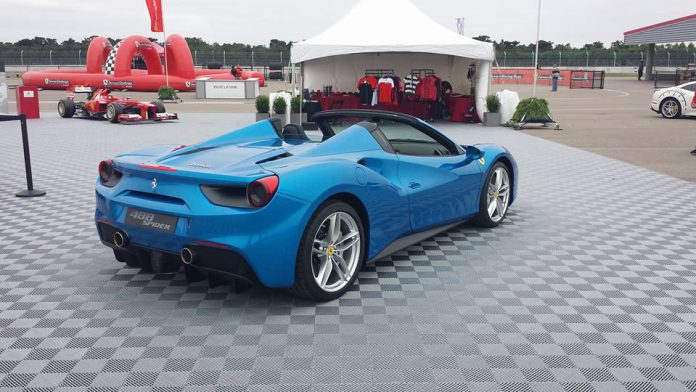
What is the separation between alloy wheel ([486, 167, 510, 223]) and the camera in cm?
552

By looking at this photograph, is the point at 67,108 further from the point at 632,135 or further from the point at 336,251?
the point at 336,251

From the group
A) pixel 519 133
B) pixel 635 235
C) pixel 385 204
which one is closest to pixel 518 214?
pixel 635 235

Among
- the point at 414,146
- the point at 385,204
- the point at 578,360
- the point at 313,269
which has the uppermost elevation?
the point at 414,146

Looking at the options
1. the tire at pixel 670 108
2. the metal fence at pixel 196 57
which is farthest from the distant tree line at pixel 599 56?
the tire at pixel 670 108

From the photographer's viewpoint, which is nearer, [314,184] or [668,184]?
[314,184]

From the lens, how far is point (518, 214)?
6152 mm

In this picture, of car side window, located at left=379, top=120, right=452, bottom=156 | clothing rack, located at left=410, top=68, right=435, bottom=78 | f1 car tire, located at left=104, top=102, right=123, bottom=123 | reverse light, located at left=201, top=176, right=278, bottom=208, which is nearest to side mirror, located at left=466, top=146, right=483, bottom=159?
car side window, located at left=379, top=120, right=452, bottom=156

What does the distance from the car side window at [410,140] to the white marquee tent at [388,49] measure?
35.4 feet

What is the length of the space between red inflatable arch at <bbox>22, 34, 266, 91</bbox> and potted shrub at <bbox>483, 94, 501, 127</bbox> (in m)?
17.3

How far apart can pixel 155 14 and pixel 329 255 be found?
77.1 feet

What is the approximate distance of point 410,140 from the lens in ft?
16.1

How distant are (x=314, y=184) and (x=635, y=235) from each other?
3.40m

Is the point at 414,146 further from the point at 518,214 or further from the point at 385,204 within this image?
the point at 518,214

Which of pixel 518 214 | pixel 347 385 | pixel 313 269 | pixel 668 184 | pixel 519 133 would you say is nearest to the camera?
pixel 347 385
